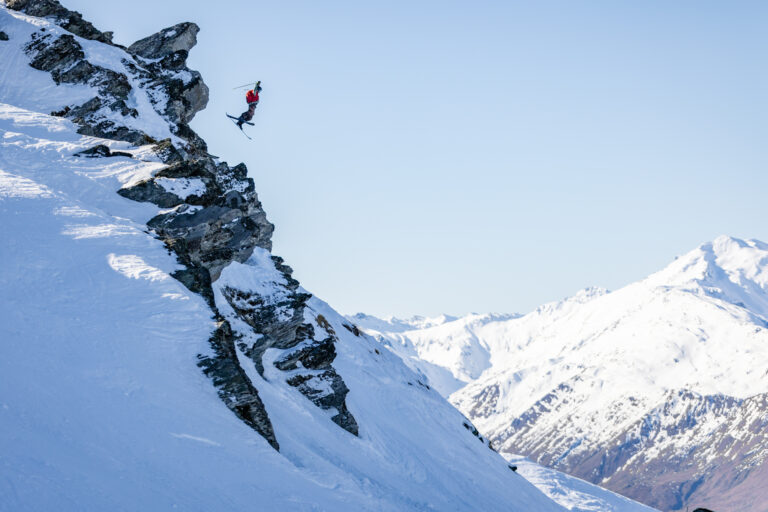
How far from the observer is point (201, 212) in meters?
36.8

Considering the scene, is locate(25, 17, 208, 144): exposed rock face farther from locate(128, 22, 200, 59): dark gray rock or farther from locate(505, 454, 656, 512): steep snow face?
locate(505, 454, 656, 512): steep snow face

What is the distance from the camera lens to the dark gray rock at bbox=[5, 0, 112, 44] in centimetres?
6253

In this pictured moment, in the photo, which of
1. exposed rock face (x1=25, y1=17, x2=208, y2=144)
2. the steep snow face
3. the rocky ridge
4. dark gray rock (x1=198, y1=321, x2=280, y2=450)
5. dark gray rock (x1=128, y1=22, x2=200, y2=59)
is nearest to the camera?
dark gray rock (x1=198, y1=321, x2=280, y2=450)

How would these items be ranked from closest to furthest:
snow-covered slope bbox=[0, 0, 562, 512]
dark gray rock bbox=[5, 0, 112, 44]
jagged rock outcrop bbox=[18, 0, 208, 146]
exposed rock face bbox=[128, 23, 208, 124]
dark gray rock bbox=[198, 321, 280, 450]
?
snow-covered slope bbox=[0, 0, 562, 512] < dark gray rock bbox=[198, 321, 280, 450] < jagged rock outcrop bbox=[18, 0, 208, 146] < exposed rock face bbox=[128, 23, 208, 124] < dark gray rock bbox=[5, 0, 112, 44]

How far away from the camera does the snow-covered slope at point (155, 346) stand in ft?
61.1

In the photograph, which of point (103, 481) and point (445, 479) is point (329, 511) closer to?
point (103, 481)

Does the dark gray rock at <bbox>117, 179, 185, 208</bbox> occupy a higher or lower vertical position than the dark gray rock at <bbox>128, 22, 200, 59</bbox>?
lower

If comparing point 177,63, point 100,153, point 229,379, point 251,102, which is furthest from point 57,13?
point 229,379

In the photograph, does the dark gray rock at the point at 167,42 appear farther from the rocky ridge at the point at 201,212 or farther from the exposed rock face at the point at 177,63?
the rocky ridge at the point at 201,212

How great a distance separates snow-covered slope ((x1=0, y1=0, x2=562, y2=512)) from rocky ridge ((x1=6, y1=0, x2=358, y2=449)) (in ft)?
0.45

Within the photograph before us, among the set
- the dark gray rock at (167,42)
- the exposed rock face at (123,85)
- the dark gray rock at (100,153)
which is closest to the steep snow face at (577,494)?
the exposed rock face at (123,85)

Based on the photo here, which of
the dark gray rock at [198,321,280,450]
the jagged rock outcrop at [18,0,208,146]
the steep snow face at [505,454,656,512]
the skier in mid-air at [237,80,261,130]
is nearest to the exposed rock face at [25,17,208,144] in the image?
the jagged rock outcrop at [18,0,208,146]

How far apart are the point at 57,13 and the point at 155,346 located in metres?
52.3

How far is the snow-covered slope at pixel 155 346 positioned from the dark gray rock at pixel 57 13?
0.87 ft
